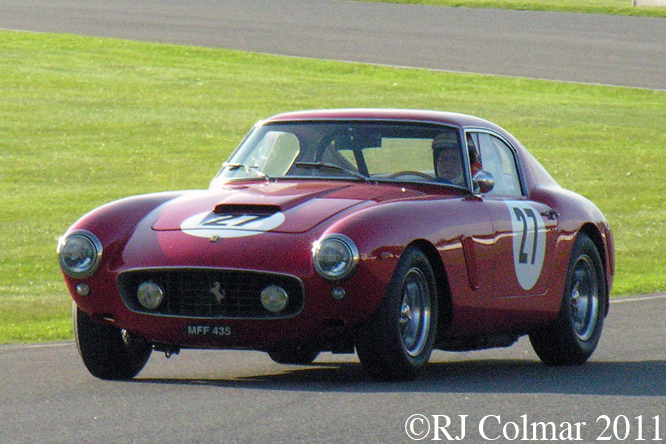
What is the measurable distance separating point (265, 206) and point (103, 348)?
1194 millimetres

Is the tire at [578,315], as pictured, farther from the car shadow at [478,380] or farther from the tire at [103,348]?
the tire at [103,348]

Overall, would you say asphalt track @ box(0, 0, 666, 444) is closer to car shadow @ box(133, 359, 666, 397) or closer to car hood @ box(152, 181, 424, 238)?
car shadow @ box(133, 359, 666, 397)

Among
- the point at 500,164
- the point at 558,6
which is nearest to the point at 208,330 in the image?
the point at 500,164

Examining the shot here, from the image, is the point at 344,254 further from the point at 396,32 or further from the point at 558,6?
the point at 558,6

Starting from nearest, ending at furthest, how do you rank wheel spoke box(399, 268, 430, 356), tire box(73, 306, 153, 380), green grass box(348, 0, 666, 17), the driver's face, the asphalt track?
the asphalt track < wheel spoke box(399, 268, 430, 356) < tire box(73, 306, 153, 380) < the driver's face < green grass box(348, 0, 666, 17)

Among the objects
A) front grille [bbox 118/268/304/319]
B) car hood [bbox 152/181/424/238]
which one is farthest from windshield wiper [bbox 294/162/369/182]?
front grille [bbox 118/268/304/319]

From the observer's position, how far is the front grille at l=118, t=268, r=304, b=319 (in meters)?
7.25

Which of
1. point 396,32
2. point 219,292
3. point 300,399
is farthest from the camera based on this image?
point 396,32

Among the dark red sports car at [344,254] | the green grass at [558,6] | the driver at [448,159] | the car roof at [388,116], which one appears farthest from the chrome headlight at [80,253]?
the green grass at [558,6]

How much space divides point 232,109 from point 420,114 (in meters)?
19.1

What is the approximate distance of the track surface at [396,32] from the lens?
34406 mm

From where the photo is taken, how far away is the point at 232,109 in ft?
91.2

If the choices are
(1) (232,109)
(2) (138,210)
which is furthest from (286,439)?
(1) (232,109)

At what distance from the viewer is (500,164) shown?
9.26 metres
